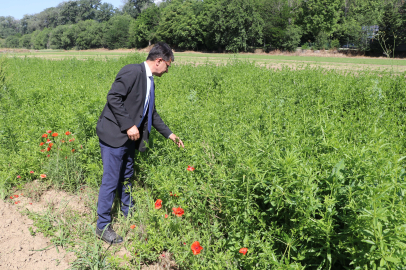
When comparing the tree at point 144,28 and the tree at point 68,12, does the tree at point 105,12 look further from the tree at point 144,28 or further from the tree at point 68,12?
the tree at point 144,28

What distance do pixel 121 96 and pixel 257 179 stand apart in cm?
188

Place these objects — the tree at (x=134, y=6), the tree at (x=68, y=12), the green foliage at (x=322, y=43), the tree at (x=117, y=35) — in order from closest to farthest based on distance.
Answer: the green foliage at (x=322, y=43)
the tree at (x=117, y=35)
the tree at (x=134, y=6)
the tree at (x=68, y=12)

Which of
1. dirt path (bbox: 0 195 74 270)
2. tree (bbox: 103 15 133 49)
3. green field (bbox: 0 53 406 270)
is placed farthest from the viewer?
tree (bbox: 103 15 133 49)

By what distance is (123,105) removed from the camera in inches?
134

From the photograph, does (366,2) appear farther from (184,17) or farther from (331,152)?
(331,152)

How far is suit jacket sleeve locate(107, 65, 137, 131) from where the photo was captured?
3.28 m

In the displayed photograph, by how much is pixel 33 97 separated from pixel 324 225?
27.3ft

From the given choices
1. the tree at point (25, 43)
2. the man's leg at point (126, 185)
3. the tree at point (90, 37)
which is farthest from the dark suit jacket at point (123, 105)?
the tree at point (25, 43)

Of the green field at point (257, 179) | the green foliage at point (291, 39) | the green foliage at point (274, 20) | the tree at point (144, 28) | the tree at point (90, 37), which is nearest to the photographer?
the green field at point (257, 179)

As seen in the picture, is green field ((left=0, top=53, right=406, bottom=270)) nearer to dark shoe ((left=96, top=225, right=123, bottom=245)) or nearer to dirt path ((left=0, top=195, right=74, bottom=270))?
dark shoe ((left=96, top=225, right=123, bottom=245))

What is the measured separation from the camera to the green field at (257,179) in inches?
82.9

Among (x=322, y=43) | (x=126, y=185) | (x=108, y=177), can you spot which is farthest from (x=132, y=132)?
(x=322, y=43)

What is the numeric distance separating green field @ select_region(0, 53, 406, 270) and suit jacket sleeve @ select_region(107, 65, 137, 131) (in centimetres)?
75

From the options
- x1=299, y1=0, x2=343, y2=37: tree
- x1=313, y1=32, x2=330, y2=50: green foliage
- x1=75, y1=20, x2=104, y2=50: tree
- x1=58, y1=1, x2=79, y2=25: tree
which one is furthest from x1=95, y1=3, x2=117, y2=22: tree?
x1=313, y1=32, x2=330, y2=50: green foliage
